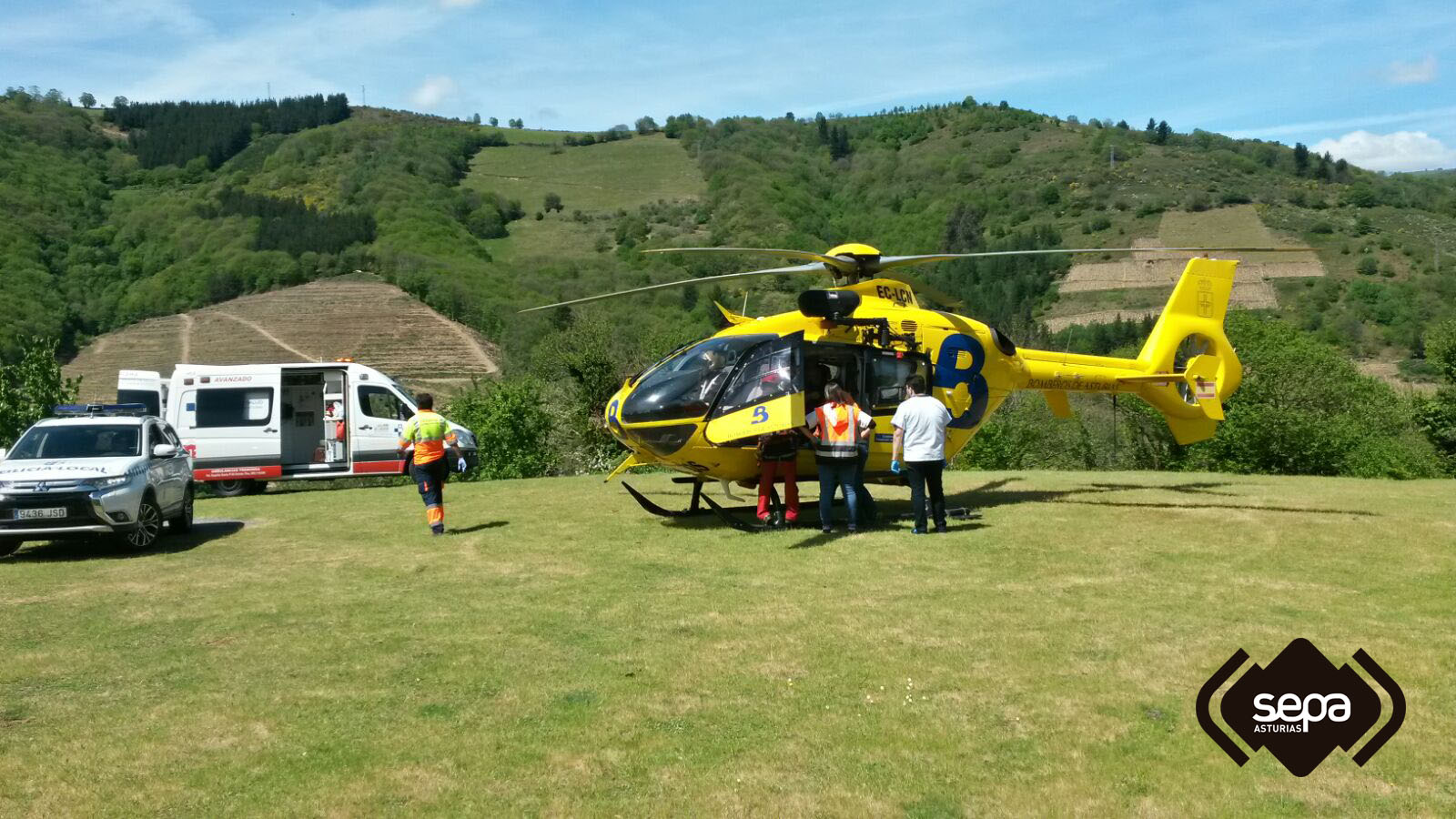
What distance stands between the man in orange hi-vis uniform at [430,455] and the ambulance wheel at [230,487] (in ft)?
34.6

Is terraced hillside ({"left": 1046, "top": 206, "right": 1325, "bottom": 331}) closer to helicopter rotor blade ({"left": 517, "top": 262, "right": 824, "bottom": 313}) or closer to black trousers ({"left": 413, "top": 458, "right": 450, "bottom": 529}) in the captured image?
helicopter rotor blade ({"left": 517, "top": 262, "right": 824, "bottom": 313})

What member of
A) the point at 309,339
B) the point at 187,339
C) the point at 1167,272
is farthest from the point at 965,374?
the point at 1167,272

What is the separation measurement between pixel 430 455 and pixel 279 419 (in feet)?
33.6

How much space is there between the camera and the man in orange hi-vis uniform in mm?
12750

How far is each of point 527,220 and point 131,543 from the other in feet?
308

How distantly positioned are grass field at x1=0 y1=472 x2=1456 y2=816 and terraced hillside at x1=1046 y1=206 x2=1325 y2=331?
6072 cm

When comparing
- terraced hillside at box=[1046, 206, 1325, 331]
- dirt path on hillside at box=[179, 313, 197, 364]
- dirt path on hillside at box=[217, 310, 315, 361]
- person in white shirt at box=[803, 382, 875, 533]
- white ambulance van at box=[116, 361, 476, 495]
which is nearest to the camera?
person in white shirt at box=[803, 382, 875, 533]

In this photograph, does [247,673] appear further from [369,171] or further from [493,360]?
[369,171]

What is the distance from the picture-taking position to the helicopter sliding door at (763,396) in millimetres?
11867

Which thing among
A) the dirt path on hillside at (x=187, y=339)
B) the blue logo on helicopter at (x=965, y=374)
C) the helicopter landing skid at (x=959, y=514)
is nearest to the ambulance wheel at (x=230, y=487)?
the helicopter landing skid at (x=959, y=514)

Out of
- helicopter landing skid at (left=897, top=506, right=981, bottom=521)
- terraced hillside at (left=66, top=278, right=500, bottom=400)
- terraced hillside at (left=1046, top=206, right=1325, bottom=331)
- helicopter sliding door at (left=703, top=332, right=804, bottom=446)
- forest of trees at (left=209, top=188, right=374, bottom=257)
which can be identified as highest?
forest of trees at (left=209, top=188, right=374, bottom=257)

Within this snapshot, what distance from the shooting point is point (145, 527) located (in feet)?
40.2

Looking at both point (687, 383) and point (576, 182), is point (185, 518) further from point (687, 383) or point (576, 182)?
point (576, 182)

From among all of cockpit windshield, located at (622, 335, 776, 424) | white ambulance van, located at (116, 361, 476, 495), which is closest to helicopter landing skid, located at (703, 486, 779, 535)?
cockpit windshield, located at (622, 335, 776, 424)
